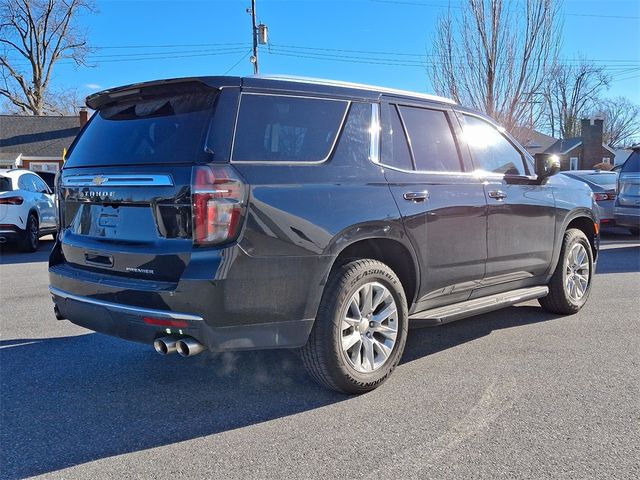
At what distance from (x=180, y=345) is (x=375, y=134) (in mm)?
1904

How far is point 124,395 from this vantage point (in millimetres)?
3656

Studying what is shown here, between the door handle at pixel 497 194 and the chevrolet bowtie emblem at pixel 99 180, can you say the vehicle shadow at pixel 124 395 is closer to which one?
the door handle at pixel 497 194

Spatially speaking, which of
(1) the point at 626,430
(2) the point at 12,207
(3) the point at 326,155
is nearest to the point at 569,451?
(1) the point at 626,430

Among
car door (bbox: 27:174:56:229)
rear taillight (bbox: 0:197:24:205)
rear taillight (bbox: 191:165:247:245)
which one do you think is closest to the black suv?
rear taillight (bbox: 191:165:247:245)

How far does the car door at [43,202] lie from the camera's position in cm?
1159

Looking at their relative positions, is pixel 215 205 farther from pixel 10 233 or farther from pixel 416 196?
pixel 10 233

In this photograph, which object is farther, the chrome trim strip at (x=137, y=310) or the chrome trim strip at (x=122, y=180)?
the chrome trim strip at (x=122, y=180)

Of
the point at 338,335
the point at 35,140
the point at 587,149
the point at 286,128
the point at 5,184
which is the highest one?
the point at 35,140

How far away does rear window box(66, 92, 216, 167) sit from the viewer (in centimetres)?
314

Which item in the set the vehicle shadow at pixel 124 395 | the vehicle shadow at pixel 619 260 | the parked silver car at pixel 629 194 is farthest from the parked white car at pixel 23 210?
the parked silver car at pixel 629 194

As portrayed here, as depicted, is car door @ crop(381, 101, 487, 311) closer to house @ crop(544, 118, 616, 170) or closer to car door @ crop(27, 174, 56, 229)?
car door @ crop(27, 174, 56, 229)

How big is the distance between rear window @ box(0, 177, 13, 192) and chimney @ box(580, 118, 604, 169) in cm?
4573

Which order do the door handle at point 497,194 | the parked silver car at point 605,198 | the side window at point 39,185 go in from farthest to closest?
1. the parked silver car at point 605,198
2. the side window at point 39,185
3. the door handle at point 497,194

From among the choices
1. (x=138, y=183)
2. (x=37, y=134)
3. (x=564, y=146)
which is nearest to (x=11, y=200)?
(x=138, y=183)
